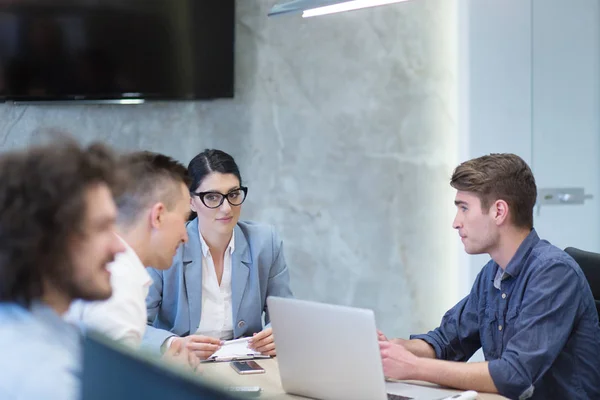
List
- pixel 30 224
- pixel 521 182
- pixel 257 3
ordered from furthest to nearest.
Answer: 1. pixel 257 3
2. pixel 521 182
3. pixel 30 224

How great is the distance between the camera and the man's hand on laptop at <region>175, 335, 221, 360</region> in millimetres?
2633

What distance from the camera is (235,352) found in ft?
9.11

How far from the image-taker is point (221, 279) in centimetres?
314

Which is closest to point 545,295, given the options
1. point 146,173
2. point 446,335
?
point 446,335

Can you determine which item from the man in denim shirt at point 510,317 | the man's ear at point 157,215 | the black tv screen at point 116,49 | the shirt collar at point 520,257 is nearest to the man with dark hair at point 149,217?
the man's ear at point 157,215

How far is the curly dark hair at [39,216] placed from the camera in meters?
0.88

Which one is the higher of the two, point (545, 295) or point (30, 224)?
point (30, 224)

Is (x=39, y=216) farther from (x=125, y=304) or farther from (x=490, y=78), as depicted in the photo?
(x=490, y=78)

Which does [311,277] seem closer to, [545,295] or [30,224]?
[545,295]

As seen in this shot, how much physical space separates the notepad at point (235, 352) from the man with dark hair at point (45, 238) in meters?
1.77

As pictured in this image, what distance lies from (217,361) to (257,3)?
237cm

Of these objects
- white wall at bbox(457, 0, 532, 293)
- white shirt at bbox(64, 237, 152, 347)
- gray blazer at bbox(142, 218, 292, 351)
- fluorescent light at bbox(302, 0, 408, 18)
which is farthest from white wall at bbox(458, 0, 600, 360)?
white shirt at bbox(64, 237, 152, 347)

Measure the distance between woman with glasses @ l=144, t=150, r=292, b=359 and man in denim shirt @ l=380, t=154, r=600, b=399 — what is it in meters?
0.65

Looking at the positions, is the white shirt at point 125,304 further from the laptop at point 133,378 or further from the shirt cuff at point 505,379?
the laptop at point 133,378
